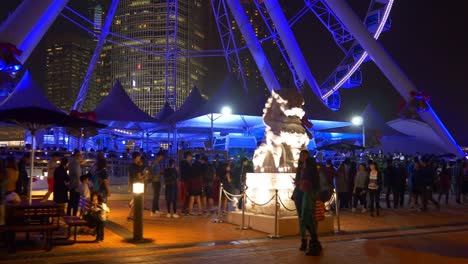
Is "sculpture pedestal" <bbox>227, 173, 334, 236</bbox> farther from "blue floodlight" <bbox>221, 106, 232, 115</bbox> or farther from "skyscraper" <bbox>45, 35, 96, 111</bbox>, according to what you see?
"skyscraper" <bbox>45, 35, 96, 111</bbox>

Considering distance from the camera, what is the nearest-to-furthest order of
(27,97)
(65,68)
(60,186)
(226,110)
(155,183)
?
(60,186), (155,183), (27,97), (226,110), (65,68)

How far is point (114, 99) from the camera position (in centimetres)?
2908

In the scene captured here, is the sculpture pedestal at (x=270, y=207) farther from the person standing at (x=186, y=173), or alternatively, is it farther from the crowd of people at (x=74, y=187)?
the crowd of people at (x=74, y=187)

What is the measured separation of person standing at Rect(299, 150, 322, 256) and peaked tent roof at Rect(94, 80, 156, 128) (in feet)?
65.9

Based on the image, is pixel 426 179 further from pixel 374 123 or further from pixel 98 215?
pixel 374 123

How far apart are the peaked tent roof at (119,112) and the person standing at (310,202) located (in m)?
20.1

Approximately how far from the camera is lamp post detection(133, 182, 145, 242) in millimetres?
10117

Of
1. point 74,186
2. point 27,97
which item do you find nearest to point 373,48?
point 27,97

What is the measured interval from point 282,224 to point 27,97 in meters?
17.4

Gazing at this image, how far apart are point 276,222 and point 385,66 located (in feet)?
74.7

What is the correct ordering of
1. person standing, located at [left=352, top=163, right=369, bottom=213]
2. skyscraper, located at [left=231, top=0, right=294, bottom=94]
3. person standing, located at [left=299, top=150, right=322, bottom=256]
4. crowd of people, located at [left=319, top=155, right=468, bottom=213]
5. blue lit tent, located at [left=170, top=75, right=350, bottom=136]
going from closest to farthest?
1. person standing, located at [left=299, top=150, right=322, bottom=256]
2. crowd of people, located at [left=319, top=155, right=468, bottom=213]
3. person standing, located at [left=352, top=163, right=369, bottom=213]
4. blue lit tent, located at [left=170, top=75, right=350, bottom=136]
5. skyscraper, located at [left=231, top=0, right=294, bottom=94]

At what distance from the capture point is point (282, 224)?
36.3 feet

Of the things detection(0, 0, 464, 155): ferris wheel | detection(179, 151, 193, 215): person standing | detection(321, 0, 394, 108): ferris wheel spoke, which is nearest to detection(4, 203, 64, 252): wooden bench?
detection(179, 151, 193, 215): person standing

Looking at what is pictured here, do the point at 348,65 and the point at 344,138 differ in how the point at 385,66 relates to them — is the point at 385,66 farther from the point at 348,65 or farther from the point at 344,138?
the point at 344,138
